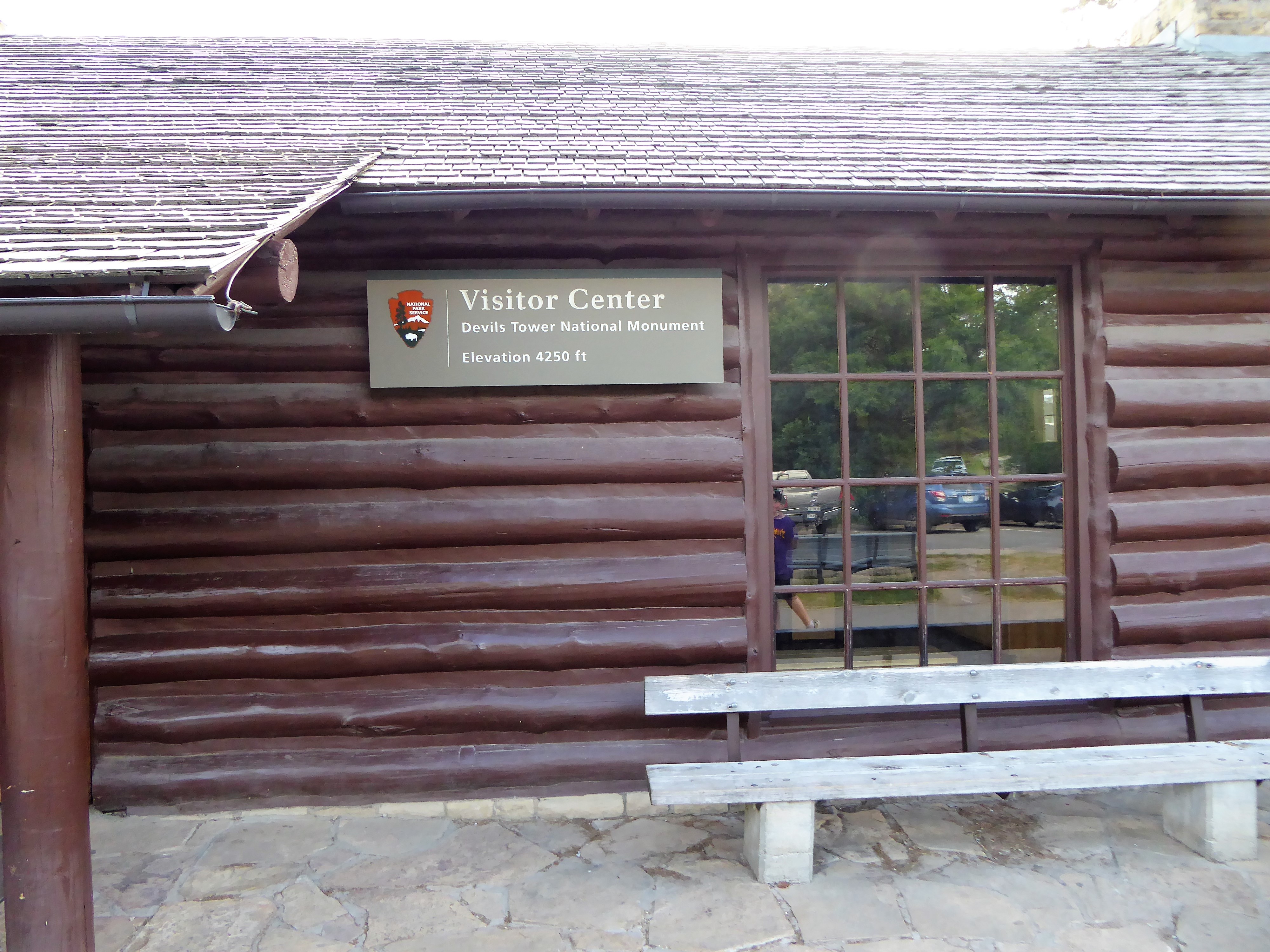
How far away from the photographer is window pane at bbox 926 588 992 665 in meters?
4.53

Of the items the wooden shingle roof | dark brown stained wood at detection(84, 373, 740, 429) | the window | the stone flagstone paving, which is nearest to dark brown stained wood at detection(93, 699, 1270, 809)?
the stone flagstone paving

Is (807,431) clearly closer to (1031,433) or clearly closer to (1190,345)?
(1031,433)

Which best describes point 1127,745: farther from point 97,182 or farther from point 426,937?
point 97,182

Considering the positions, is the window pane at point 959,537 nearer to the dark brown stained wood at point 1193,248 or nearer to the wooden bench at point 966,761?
the wooden bench at point 966,761

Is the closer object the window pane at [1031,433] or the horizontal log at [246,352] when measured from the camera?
the horizontal log at [246,352]

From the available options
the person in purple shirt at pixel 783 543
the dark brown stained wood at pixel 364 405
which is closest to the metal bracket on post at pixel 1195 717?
the person in purple shirt at pixel 783 543

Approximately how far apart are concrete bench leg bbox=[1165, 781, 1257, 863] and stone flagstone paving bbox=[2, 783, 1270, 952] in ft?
0.37

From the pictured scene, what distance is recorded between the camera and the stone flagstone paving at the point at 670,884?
290cm

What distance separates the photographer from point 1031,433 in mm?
4355

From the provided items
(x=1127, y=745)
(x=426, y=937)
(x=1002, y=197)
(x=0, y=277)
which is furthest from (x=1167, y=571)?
(x=0, y=277)

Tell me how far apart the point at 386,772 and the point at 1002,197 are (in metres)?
4.03

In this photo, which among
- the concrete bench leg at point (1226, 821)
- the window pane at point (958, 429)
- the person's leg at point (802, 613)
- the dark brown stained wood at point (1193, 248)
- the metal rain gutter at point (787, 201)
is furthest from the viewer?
the person's leg at point (802, 613)

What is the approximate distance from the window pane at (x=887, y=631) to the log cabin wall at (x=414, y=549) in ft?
2.23

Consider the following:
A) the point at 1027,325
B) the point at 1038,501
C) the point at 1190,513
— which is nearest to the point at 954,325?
the point at 1027,325
